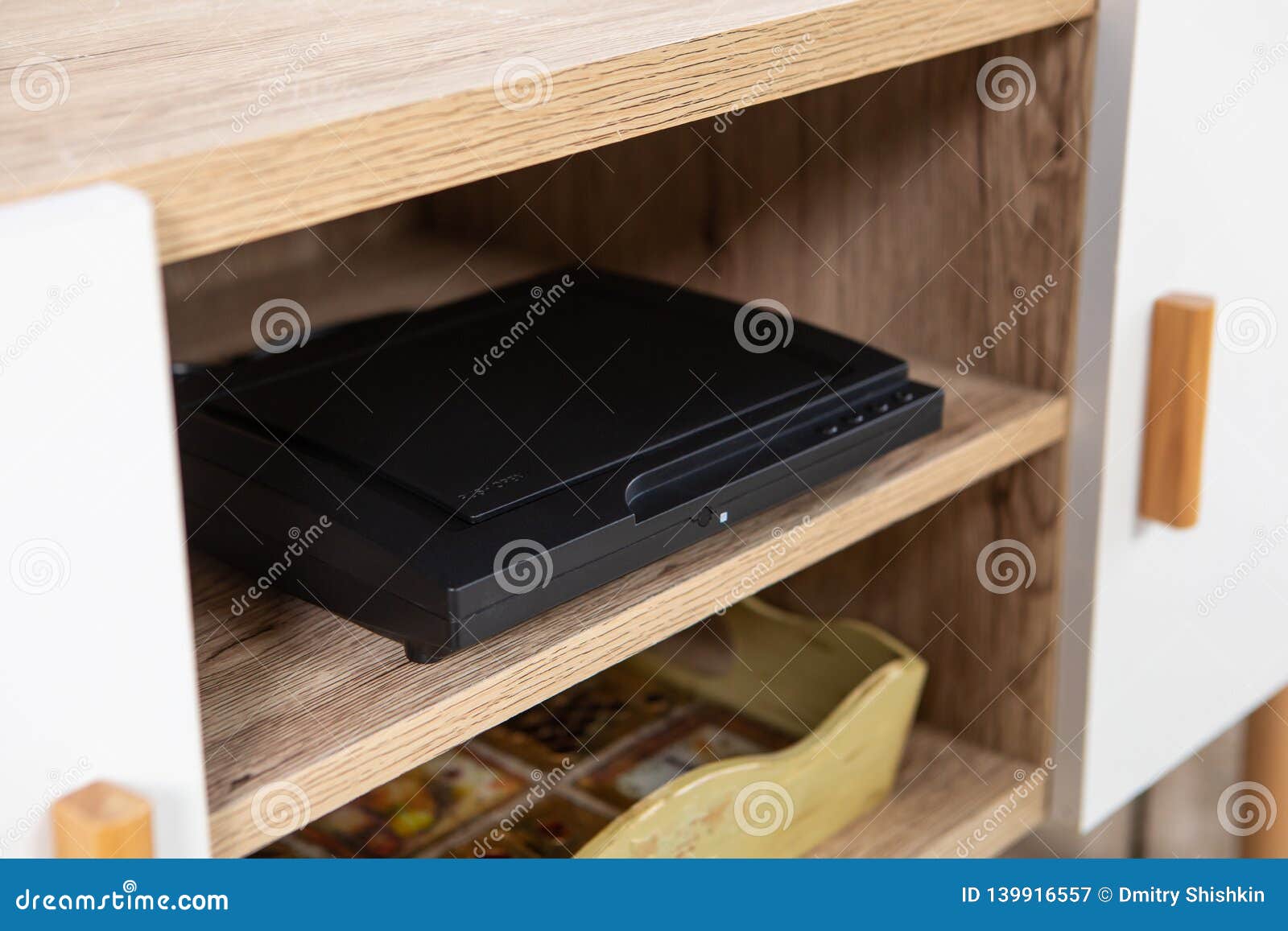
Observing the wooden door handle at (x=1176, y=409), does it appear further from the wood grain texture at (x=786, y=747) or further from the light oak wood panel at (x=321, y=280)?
the light oak wood panel at (x=321, y=280)

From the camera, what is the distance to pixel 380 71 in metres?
0.55

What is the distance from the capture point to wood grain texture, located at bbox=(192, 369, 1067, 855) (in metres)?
0.57

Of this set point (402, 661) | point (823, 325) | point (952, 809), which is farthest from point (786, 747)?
point (402, 661)

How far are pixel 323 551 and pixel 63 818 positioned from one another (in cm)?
22

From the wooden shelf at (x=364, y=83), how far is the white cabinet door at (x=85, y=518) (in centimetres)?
3

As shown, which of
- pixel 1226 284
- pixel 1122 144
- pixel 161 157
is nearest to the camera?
pixel 161 157

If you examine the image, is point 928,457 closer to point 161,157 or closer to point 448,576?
point 448,576

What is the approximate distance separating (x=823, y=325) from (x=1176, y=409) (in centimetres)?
24

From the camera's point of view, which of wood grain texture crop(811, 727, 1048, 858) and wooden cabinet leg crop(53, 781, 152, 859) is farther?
wood grain texture crop(811, 727, 1048, 858)

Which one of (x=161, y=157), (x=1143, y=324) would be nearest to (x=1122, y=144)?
(x=1143, y=324)

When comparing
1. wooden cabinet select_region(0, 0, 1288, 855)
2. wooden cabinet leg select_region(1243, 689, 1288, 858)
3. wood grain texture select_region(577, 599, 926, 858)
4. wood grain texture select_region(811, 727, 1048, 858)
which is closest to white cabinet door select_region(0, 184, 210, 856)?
wooden cabinet select_region(0, 0, 1288, 855)

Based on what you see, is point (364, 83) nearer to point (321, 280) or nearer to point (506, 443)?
point (506, 443)

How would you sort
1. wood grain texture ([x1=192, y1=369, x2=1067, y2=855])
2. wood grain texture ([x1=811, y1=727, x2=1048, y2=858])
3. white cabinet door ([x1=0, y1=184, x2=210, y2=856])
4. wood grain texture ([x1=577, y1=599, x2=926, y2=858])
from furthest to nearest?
1. wood grain texture ([x1=811, y1=727, x2=1048, y2=858])
2. wood grain texture ([x1=577, y1=599, x2=926, y2=858])
3. wood grain texture ([x1=192, y1=369, x2=1067, y2=855])
4. white cabinet door ([x1=0, y1=184, x2=210, y2=856])

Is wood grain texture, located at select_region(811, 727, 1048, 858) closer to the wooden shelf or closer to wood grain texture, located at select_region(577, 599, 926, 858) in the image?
wood grain texture, located at select_region(577, 599, 926, 858)
